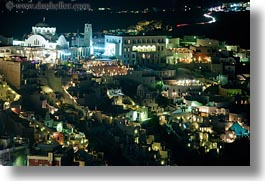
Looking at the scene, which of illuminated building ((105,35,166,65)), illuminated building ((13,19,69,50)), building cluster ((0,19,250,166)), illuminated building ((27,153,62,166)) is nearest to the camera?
illuminated building ((27,153,62,166))

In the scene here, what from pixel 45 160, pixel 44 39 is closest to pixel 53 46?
pixel 44 39

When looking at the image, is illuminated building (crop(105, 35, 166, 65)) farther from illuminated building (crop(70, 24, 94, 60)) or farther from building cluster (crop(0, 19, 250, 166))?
illuminated building (crop(70, 24, 94, 60))

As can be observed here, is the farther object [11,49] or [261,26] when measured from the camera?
[11,49]

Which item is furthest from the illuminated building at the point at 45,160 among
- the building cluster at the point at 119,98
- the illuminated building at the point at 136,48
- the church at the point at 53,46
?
the illuminated building at the point at 136,48

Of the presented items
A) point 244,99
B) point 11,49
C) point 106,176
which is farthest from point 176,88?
point 11,49

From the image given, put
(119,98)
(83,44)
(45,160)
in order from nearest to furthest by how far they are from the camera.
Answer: (45,160) < (119,98) < (83,44)

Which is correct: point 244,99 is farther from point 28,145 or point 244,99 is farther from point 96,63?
point 28,145

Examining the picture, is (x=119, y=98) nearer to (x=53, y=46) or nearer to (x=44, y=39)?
(x=53, y=46)

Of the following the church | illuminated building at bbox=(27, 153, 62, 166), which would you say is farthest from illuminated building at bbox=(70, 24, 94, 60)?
illuminated building at bbox=(27, 153, 62, 166)
